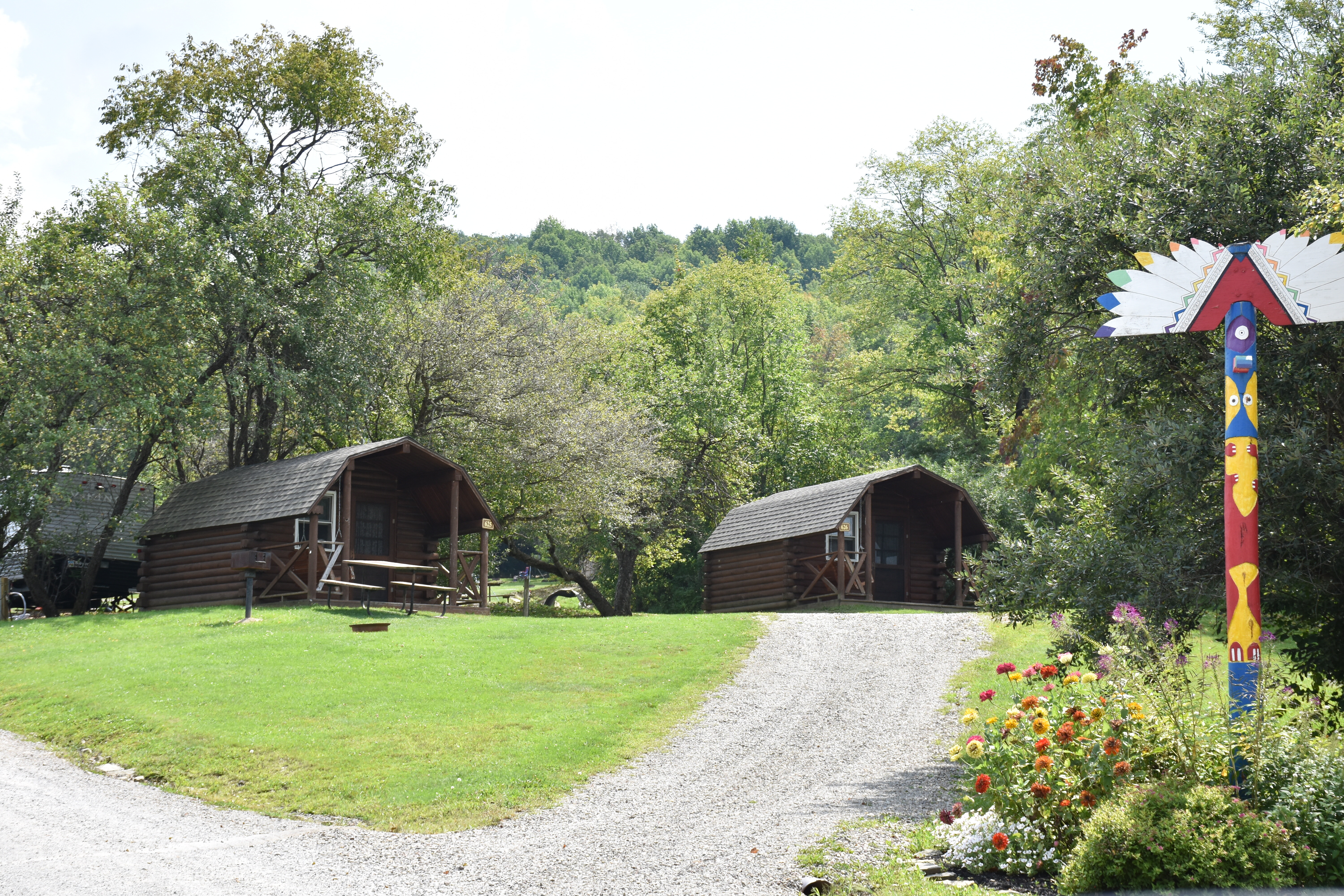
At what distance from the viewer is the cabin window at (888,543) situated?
31.0 meters

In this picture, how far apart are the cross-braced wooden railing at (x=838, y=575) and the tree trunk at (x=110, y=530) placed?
17317 mm

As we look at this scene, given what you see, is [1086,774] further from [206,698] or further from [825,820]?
[206,698]

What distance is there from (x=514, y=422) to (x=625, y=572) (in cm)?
1169

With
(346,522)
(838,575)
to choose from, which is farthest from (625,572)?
(346,522)

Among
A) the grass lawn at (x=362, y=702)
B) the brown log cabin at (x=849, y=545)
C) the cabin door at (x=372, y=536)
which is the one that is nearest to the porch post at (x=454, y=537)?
the cabin door at (x=372, y=536)

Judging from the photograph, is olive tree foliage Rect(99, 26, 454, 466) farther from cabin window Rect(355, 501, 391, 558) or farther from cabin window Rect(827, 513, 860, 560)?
cabin window Rect(827, 513, 860, 560)

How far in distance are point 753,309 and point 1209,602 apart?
3788 cm

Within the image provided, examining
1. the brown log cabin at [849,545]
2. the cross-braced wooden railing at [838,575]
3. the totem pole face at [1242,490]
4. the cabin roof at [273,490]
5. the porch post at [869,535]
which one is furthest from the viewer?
the brown log cabin at [849,545]

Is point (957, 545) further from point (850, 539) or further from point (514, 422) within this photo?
point (514, 422)

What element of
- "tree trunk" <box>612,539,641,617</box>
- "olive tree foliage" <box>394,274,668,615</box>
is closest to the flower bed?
"olive tree foliage" <box>394,274,668,615</box>

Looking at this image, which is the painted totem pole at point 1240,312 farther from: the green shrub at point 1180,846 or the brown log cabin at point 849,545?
the brown log cabin at point 849,545

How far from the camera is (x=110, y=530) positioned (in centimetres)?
2661

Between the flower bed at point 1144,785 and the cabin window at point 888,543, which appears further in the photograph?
the cabin window at point 888,543

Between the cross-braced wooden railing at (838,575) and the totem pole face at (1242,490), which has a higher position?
the totem pole face at (1242,490)
